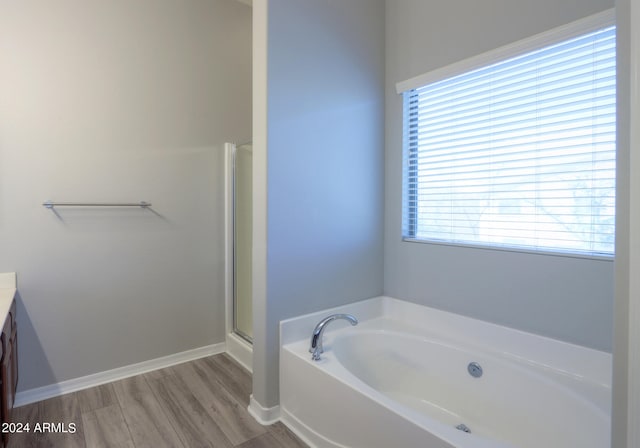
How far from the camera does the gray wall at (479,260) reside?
1597mm

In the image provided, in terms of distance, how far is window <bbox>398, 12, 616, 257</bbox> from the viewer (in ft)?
5.11

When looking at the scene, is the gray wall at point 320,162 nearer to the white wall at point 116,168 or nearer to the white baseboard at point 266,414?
the white baseboard at point 266,414

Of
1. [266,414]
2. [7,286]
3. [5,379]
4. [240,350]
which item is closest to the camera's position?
[5,379]

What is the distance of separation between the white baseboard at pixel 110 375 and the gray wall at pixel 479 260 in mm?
1581

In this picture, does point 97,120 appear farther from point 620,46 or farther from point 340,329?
point 620,46

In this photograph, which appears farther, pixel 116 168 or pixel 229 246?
pixel 229 246

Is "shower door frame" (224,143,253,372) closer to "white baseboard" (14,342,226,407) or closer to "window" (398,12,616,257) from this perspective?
"white baseboard" (14,342,226,407)

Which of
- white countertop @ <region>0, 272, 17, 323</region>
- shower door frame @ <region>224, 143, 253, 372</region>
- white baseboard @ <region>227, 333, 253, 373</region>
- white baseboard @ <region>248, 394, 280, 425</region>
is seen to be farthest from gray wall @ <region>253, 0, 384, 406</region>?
white countertop @ <region>0, 272, 17, 323</region>

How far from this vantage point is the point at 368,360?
6.93 ft

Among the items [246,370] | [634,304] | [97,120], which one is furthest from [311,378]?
[97,120]

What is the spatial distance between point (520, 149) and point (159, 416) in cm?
249

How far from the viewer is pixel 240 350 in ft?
8.89

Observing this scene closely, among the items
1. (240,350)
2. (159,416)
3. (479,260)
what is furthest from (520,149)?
(159,416)

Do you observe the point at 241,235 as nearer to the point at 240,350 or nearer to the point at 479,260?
the point at 240,350
